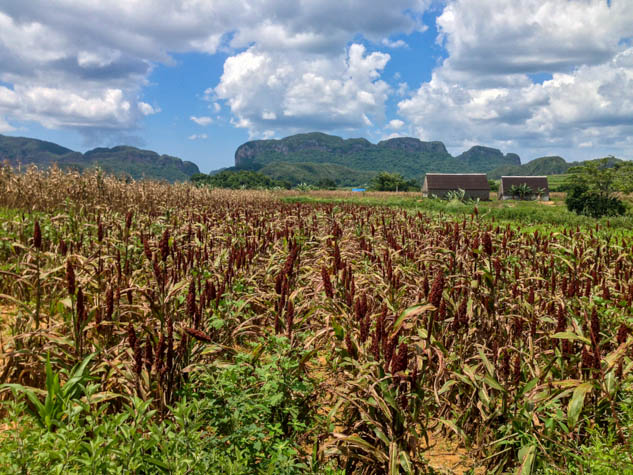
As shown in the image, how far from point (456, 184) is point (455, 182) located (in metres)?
0.56

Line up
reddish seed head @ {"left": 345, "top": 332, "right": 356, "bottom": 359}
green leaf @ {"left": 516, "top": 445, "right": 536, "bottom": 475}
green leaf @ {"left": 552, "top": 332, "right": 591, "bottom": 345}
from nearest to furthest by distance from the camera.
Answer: green leaf @ {"left": 516, "top": 445, "right": 536, "bottom": 475}, green leaf @ {"left": 552, "top": 332, "right": 591, "bottom": 345}, reddish seed head @ {"left": 345, "top": 332, "right": 356, "bottom": 359}

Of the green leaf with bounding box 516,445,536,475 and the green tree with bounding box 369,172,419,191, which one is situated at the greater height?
the green tree with bounding box 369,172,419,191

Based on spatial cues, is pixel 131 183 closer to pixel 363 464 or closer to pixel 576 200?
pixel 363 464

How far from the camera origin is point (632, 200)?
123 ft

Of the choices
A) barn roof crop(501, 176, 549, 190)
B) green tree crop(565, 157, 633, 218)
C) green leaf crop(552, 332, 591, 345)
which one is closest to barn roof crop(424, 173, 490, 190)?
barn roof crop(501, 176, 549, 190)

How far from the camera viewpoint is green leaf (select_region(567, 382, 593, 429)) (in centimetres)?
244

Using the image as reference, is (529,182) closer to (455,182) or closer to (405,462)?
(455,182)

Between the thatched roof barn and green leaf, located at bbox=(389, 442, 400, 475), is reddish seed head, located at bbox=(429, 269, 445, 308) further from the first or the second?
the thatched roof barn

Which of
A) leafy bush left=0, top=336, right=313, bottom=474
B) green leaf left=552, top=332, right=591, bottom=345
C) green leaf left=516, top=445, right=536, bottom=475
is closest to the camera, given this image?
leafy bush left=0, top=336, right=313, bottom=474

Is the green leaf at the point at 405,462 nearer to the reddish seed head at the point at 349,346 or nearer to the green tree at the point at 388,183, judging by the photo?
the reddish seed head at the point at 349,346

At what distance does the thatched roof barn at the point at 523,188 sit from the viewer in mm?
82438

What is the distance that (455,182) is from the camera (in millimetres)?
80500

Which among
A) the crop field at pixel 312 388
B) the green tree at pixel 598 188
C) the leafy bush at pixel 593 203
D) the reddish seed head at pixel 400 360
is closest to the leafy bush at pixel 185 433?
the crop field at pixel 312 388

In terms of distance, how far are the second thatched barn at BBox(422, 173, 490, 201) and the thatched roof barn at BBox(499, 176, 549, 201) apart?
7682mm
